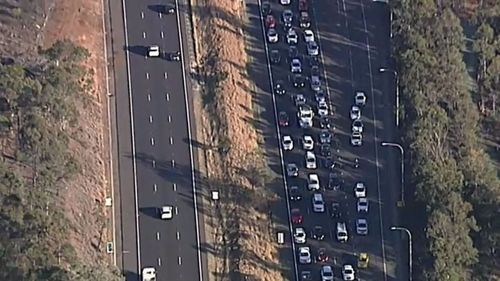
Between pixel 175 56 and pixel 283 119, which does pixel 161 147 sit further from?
pixel 175 56

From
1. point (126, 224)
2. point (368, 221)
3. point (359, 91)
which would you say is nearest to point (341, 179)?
point (368, 221)

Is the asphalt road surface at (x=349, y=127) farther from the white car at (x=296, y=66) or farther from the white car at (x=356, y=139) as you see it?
the white car at (x=296, y=66)

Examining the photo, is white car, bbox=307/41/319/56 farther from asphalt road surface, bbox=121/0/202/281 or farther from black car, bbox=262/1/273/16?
asphalt road surface, bbox=121/0/202/281

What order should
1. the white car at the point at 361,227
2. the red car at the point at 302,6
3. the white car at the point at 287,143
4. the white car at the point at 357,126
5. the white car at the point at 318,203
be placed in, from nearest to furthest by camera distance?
the white car at the point at 361,227 < the white car at the point at 318,203 < the white car at the point at 287,143 < the white car at the point at 357,126 < the red car at the point at 302,6

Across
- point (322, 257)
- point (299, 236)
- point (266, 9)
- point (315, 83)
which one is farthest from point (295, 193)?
→ point (266, 9)

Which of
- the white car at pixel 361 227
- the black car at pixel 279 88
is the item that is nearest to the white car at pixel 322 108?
the black car at pixel 279 88

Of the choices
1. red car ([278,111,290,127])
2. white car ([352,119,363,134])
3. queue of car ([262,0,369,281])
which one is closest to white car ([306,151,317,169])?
queue of car ([262,0,369,281])

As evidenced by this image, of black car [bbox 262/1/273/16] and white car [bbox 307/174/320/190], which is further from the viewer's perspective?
black car [bbox 262/1/273/16]
